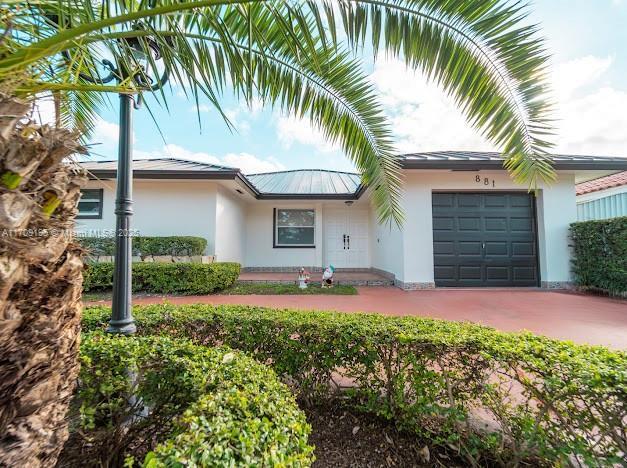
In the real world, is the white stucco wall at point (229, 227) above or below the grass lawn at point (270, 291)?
above

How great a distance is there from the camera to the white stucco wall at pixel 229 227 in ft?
28.2

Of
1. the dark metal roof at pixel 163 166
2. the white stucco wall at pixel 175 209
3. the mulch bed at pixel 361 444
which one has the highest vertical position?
the dark metal roof at pixel 163 166

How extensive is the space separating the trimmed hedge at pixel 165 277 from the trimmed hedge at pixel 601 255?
9.83 meters

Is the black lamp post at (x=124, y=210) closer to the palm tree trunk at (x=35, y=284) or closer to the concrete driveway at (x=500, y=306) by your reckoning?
the palm tree trunk at (x=35, y=284)

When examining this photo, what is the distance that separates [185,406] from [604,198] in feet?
47.8

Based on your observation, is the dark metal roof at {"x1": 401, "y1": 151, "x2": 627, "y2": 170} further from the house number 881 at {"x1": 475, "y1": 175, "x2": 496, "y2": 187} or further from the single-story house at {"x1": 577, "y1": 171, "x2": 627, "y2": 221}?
the single-story house at {"x1": 577, "y1": 171, "x2": 627, "y2": 221}

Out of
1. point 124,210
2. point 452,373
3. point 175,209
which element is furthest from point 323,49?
point 175,209

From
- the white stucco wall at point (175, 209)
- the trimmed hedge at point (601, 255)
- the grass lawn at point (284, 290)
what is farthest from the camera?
the white stucco wall at point (175, 209)

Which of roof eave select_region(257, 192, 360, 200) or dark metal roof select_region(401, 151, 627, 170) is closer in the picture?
dark metal roof select_region(401, 151, 627, 170)

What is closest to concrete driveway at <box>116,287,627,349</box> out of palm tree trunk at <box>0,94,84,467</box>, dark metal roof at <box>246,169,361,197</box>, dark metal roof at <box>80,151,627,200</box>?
dark metal roof at <box>80,151,627,200</box>

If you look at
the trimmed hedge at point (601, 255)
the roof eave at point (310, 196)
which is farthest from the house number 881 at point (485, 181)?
the roof eave at point (310, 196)

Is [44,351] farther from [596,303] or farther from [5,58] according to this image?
[596,303]

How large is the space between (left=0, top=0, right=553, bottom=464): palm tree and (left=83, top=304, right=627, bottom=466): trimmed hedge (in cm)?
155

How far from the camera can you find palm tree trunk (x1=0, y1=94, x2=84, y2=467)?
2.73 ft
